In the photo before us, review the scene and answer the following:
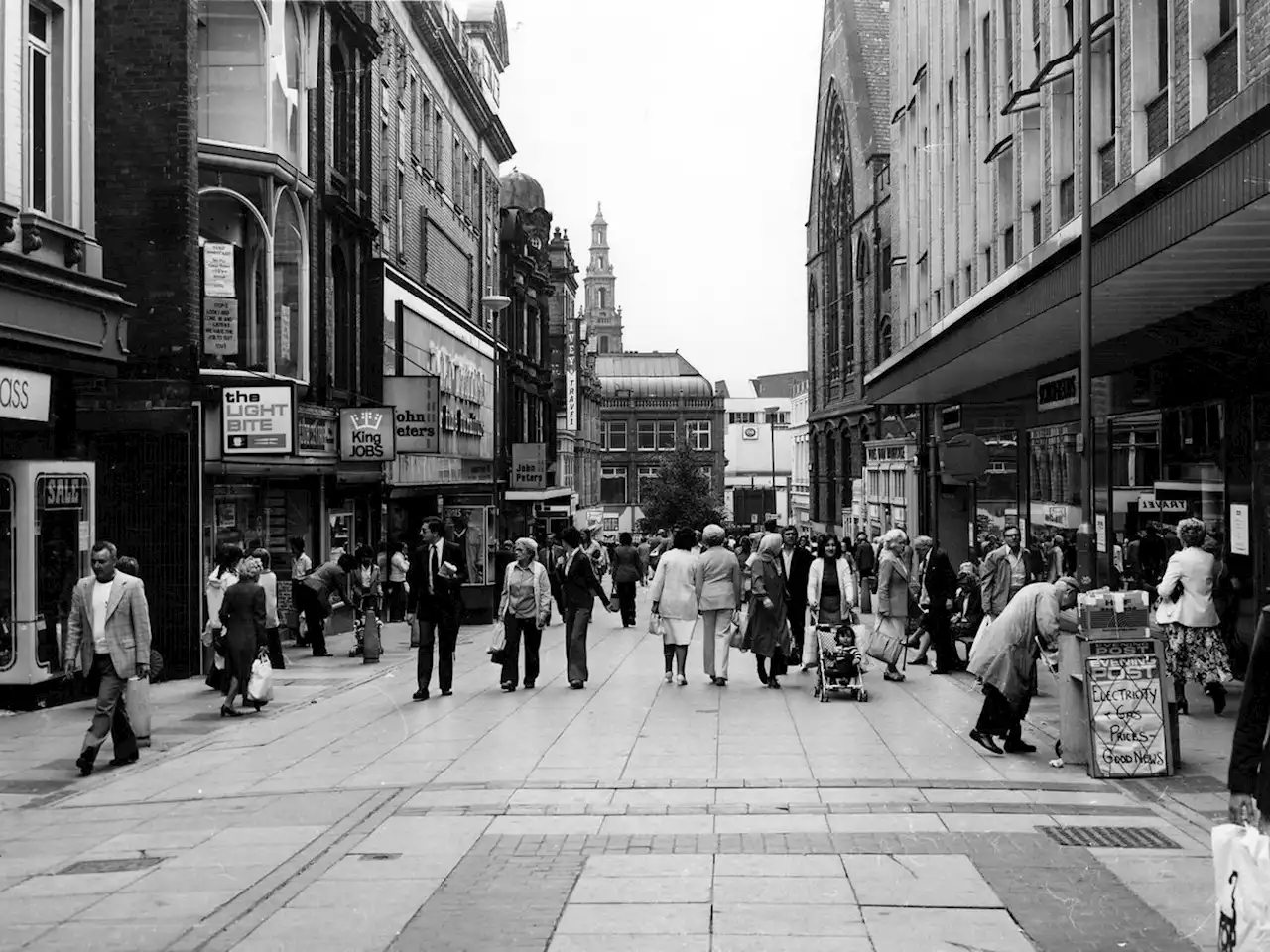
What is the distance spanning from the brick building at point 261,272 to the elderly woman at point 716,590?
6.59m

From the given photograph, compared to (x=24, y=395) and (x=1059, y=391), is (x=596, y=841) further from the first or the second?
(x=1059, y=391)

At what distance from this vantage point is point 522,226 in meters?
61.0

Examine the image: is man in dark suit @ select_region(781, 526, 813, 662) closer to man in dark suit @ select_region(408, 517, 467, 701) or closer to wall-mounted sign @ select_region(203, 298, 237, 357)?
man in dark suit @ select_region(408, 517, 467, 701)

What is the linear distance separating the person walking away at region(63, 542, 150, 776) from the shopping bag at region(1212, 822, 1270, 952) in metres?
8.93

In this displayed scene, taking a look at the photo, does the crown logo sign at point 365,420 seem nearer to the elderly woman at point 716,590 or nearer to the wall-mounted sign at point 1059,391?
the elderly woman at point 716,590

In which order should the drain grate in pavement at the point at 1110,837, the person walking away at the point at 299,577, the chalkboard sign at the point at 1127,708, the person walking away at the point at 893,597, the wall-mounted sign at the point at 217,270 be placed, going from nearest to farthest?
the drain grate in pavement at the point at 1110,837
the chalkboard sign at the point at 1127,708
the person walking away at the point at 893,597
the wall-mounted sign at the point at 217,270
the person walking away at the point at 299,577

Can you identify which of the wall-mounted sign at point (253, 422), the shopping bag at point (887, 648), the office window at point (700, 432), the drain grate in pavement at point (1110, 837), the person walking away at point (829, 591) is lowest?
the drain grate in pavement at point (1110, 837)

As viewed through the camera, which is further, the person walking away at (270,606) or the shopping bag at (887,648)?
the person walking away at (270,606)

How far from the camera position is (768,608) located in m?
15.8

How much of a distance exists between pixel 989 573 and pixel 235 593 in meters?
8.25

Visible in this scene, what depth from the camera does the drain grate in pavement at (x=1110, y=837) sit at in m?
8.16

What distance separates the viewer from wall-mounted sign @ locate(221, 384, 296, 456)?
1981 centimetres

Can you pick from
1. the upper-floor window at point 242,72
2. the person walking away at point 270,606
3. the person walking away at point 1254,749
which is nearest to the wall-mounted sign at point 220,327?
the upper-floor window at point 242,72

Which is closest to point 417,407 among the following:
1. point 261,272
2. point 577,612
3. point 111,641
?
point 261,272
